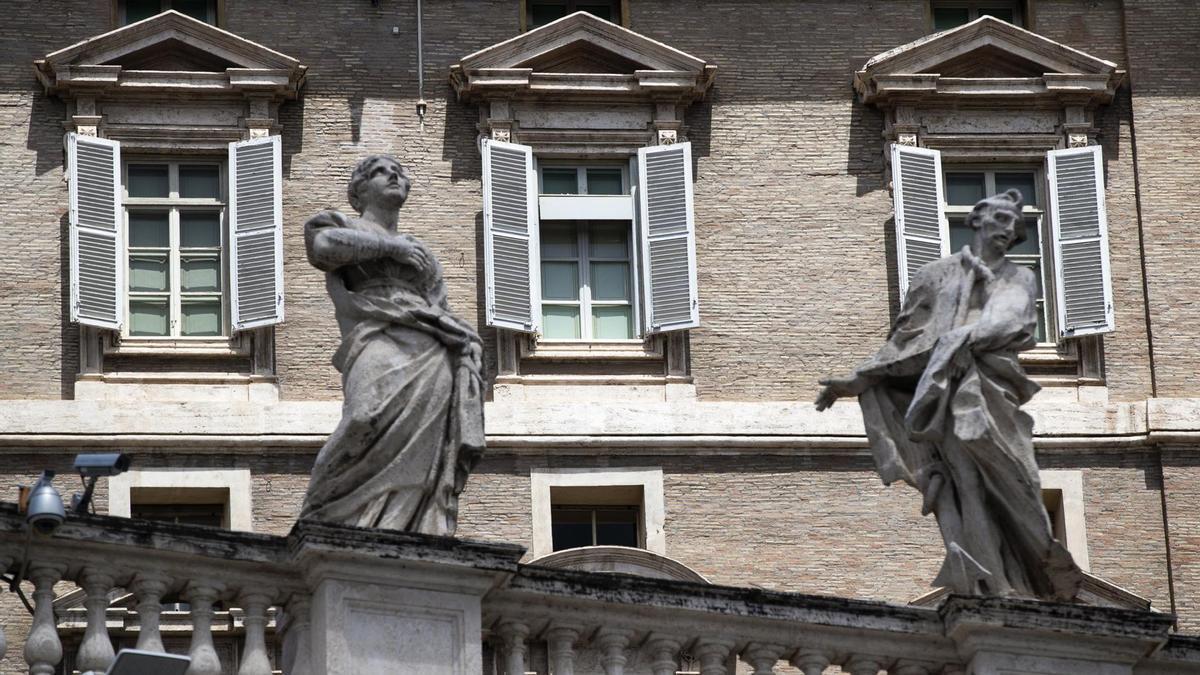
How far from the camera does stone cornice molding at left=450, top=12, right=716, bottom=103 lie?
1468 inches

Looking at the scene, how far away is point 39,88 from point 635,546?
287 inches

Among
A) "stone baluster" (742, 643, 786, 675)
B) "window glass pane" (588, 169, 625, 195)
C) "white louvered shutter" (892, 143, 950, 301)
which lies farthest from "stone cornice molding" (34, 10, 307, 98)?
"stone baluster" (742, 643, 786, 675)

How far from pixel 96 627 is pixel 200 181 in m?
20.4

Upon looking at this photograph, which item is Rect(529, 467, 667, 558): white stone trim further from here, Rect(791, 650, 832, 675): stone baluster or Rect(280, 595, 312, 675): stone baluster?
Rect(280, 595, 312, 675): stone baluster

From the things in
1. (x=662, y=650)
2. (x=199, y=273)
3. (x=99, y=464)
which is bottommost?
(x=662, y=650)

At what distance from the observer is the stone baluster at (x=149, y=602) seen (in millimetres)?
16828

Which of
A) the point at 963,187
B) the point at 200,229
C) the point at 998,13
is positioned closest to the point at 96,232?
the point at 200,229

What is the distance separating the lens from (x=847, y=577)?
1421 inches

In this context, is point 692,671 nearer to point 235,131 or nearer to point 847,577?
point 847,577

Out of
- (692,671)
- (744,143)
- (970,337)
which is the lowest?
(692,671)

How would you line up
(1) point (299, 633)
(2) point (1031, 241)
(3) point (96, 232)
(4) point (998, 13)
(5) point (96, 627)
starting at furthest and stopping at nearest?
(4) point (998, 13), (2) point (1031, 241), (3) point (96, 232), (1) point (299, 633), (5) point (96, 627)

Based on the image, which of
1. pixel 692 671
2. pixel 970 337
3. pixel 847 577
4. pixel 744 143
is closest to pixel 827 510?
pixel 847 577

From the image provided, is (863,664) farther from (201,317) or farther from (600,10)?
(600,10)

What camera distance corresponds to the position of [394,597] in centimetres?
1728
